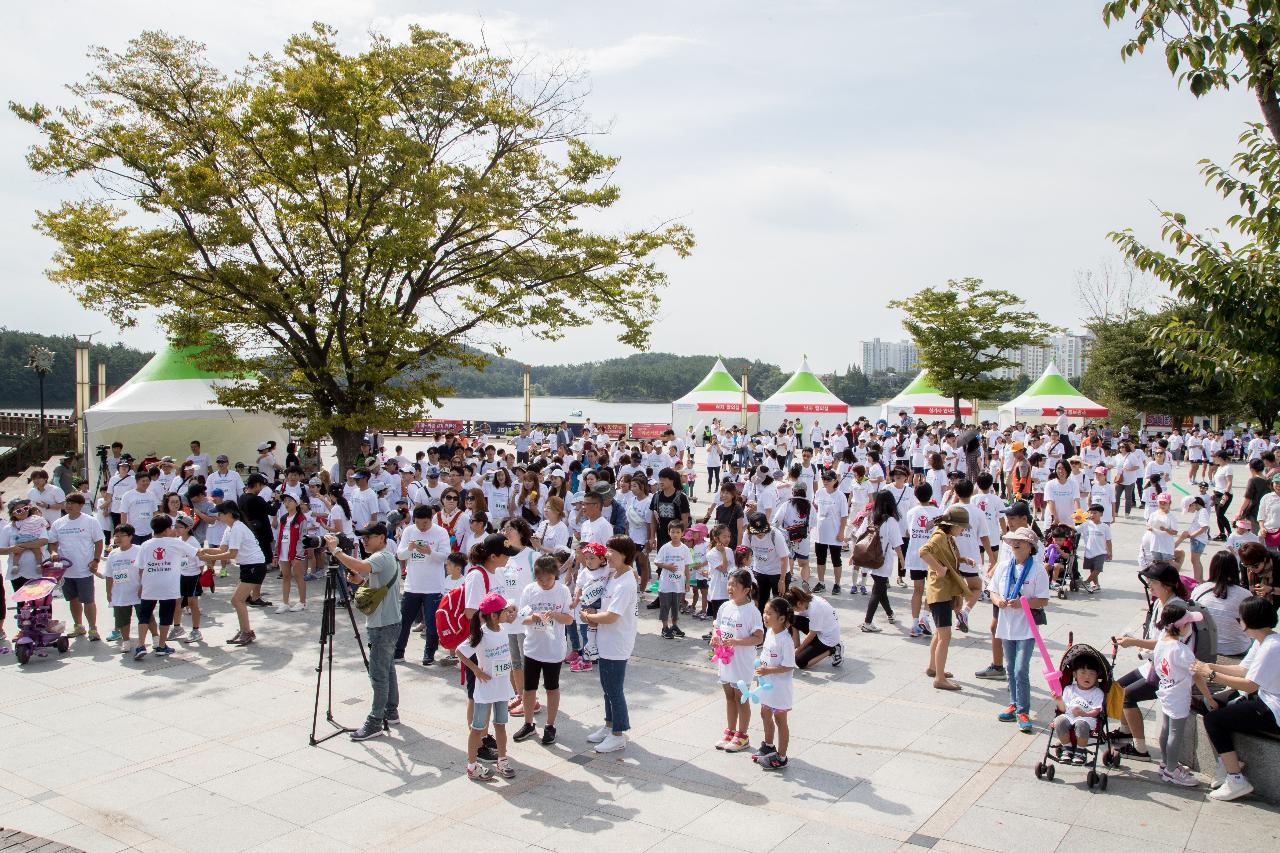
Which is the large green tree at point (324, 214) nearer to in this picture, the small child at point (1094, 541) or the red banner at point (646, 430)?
the small child at point (1094, 541)

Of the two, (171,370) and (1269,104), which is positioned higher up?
(1269,104)

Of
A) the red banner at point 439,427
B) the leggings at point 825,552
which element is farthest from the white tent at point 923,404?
the leggings at point 825,552

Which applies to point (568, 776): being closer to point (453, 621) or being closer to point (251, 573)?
point (453, 621)

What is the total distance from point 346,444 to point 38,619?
7.43m

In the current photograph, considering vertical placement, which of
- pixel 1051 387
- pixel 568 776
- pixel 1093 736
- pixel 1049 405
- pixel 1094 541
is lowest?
pixel 568 776

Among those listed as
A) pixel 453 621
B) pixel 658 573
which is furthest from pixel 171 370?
pixel 453 621

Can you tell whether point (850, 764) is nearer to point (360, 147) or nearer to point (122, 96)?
point (360, 147)

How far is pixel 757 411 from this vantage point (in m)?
37.4

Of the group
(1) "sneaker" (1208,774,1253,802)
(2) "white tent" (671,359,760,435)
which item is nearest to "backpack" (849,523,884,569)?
(1) "sneaker" (1208,774,1253,802)

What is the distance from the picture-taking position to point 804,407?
120 ft

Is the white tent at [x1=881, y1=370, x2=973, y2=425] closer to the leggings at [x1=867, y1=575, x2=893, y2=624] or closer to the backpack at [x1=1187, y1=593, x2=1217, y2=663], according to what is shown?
the leggings at [x1=867, y1=575, x2=893, y2=624]

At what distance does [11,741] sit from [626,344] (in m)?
13.2

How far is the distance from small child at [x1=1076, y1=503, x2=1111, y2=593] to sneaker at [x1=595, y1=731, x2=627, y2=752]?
7.80m

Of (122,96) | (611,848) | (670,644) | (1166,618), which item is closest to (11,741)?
(611,848)
